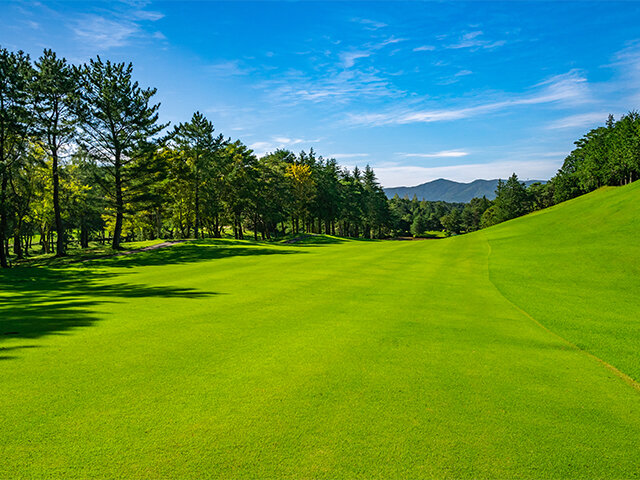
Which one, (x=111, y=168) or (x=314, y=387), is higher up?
(x=111, y=168)

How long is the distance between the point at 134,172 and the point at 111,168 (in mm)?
2144

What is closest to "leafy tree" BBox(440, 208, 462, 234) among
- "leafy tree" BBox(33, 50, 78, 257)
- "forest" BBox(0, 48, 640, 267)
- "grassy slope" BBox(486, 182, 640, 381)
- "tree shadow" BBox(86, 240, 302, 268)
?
"forest" BBox(0, 48, 640, 267)

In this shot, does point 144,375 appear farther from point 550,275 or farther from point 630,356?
point 550,275

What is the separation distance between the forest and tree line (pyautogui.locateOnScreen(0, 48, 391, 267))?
0.11 m

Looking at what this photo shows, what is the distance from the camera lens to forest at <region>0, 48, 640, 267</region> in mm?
28281

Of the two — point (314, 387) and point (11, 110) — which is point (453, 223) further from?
point (314, 387)

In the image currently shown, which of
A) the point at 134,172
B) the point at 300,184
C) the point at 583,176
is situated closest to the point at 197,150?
the point at 134,172

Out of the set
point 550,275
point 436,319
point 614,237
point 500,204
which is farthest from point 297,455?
point 500,204

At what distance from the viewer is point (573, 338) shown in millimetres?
8266

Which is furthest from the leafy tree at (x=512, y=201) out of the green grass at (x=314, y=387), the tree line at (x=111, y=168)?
the green grass at (x=314, y=387)

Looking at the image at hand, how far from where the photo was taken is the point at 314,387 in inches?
198

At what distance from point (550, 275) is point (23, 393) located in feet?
64.2

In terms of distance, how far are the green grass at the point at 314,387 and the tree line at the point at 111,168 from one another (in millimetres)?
23535

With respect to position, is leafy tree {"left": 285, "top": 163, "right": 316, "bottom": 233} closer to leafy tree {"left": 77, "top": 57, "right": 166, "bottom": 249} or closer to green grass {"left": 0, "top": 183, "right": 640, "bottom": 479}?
leafy tree {"left": 77, "top": 57, "right": 166, "bottom": 249}
